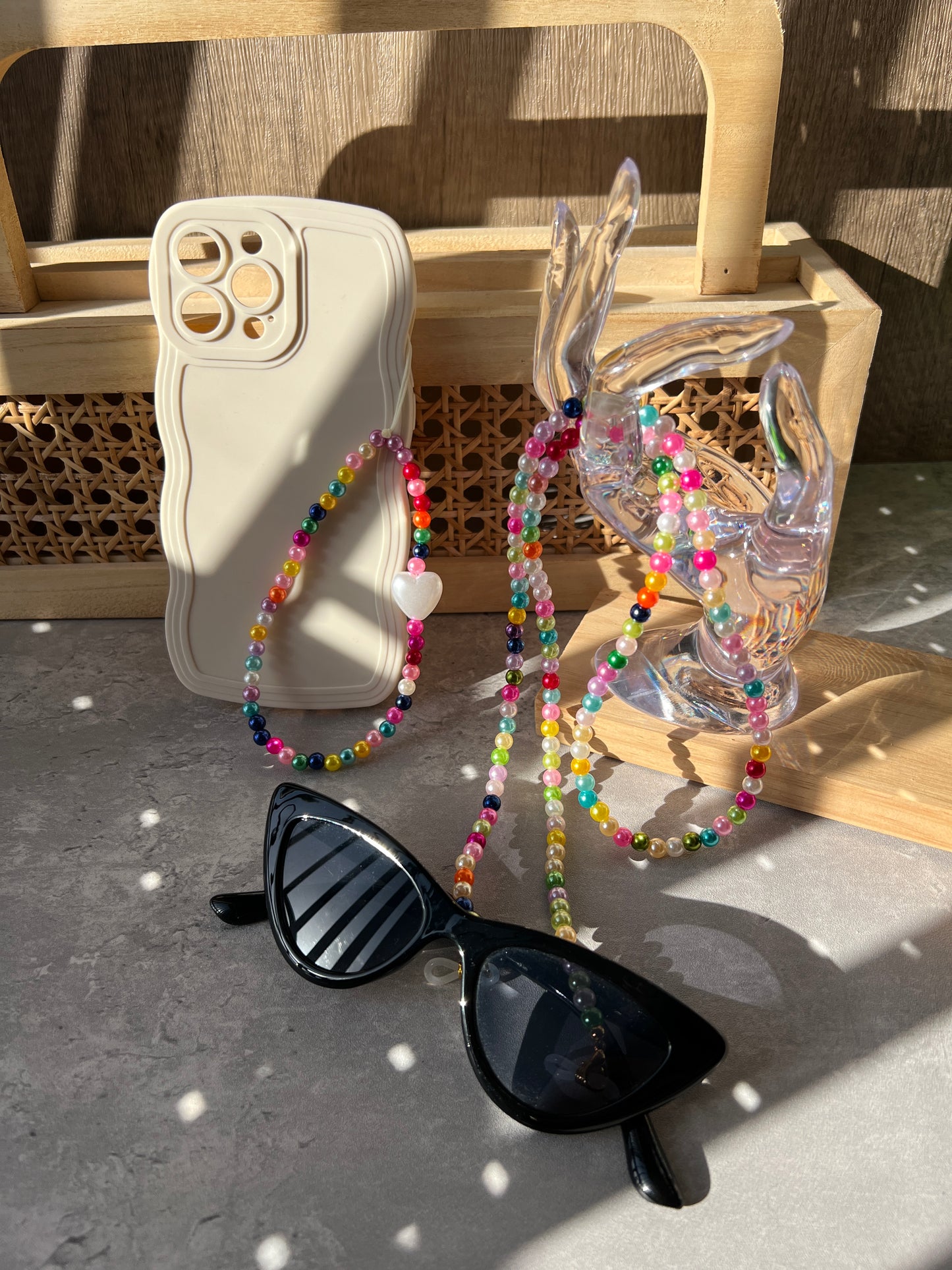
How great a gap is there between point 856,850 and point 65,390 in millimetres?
591

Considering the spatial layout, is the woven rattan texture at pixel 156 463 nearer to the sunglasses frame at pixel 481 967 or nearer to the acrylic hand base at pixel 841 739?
the acrylic hand base at pixel 841 739

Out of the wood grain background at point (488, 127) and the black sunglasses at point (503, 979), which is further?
the wood grain background at point (488, 127)

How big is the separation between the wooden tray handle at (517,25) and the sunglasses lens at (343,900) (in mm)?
463

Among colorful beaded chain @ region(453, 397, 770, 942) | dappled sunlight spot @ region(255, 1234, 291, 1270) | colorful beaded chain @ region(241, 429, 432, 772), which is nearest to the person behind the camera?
dappled sunlight spot @ region(255, 1234, 291, 1270)

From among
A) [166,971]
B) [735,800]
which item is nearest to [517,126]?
→ [735,800]

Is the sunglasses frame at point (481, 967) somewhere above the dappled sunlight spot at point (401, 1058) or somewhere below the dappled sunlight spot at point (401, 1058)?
above

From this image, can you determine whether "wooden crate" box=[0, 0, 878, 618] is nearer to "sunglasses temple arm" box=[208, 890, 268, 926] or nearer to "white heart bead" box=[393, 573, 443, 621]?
"white heart bead" box=[393, 573, 443, 621]

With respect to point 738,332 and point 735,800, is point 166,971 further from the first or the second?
point 738,332

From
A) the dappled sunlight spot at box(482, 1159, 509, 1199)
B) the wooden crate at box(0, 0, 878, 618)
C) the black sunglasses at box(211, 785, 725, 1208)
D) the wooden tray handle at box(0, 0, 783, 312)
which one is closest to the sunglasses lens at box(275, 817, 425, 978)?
the black sunglasses at box(211, 785, 725, 1208)

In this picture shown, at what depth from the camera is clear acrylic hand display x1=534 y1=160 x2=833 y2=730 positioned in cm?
47

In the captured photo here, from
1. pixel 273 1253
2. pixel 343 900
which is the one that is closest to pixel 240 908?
pixel 343 900

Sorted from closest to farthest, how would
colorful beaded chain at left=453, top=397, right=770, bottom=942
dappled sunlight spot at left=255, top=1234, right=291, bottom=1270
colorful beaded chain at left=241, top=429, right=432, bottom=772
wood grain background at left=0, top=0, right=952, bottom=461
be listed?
dappled sunlight spot at left=255, top=1234, right=291, bottom=1270 < colorful beaded chain at left=453, top=397, right=770, bottom=942 < colorful beaded chain at left=241, top=429, right=432, bottom=772 < wood grain background at left=0, top=0, right=952, bottom=461

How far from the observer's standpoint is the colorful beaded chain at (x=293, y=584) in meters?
0.62

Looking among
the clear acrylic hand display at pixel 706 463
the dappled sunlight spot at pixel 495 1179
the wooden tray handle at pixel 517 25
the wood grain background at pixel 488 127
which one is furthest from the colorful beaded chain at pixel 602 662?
the wood grain background at pixel 488 127
